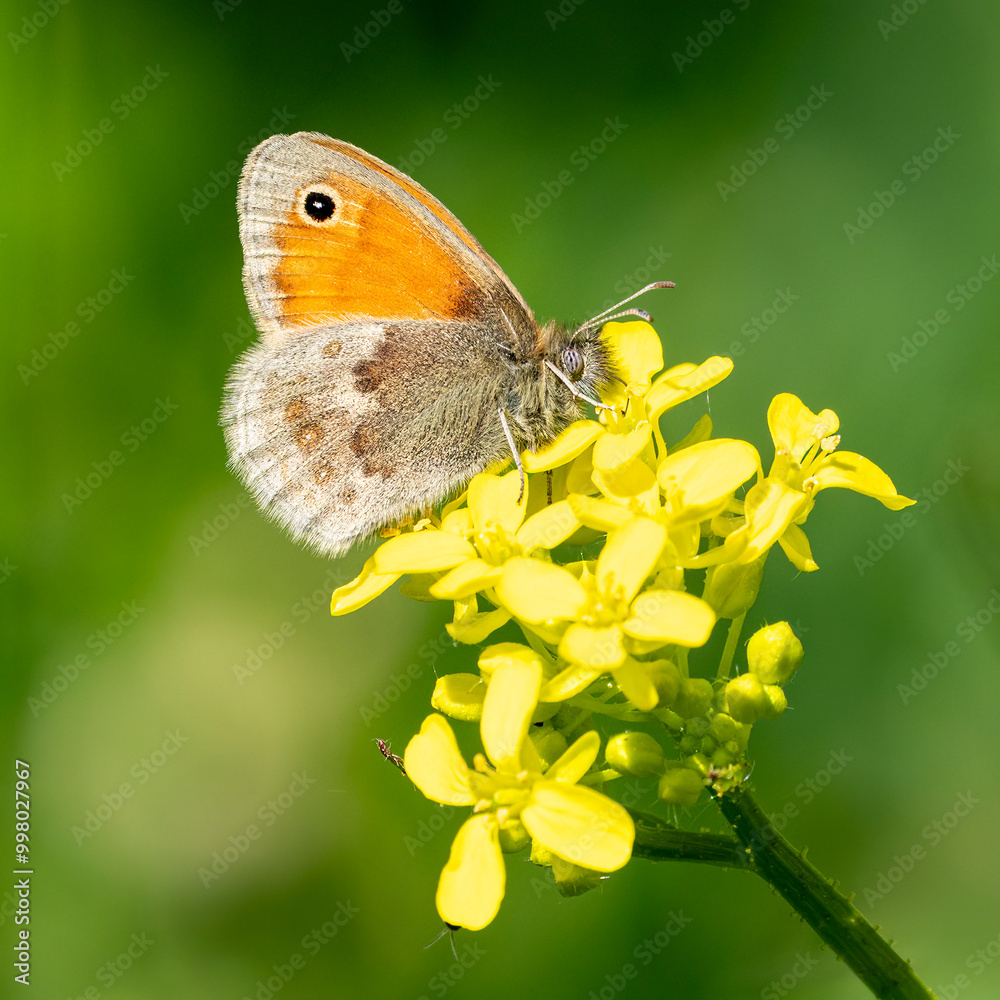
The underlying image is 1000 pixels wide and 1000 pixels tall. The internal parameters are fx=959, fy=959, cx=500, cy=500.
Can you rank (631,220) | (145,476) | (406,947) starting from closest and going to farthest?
(406,947) < (145,476) < (631,220)

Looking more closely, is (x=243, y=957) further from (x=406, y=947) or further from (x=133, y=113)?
(x=133, y=113)

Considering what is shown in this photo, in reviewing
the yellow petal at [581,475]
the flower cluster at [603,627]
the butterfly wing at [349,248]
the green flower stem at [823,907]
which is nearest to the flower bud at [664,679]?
the flower cluster at [603,627]

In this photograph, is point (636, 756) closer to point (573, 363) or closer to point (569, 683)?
point (569, 683)

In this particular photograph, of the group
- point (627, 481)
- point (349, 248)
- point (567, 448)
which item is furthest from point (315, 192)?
point (627, 481)

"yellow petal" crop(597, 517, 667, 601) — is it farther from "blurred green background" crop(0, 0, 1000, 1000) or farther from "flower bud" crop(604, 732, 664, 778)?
"blurred green background" crop(0, 0, 1000, 1000)

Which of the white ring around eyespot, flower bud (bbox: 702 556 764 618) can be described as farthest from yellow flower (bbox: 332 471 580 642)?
the white ring around eyespot

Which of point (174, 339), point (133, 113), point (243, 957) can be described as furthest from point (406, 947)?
point (133, 113)
